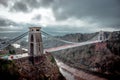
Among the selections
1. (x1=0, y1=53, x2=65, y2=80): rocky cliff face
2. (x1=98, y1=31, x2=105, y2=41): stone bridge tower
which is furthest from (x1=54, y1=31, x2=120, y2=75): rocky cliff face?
(x1=0, y1=53, x2=65, y2=80): rocky cliff face

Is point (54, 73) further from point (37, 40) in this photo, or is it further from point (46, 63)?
point (37, 40)

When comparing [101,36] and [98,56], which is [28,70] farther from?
[101,36]

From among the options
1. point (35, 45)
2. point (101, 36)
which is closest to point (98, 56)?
point (101, 36)

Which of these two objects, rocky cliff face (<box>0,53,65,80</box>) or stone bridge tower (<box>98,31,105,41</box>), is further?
stone bridge tower (<box>98,31,105,41</box>)

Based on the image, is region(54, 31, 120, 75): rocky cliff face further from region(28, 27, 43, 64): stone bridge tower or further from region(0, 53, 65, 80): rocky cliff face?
region(28, 27, 43, 64): stone bridge tower

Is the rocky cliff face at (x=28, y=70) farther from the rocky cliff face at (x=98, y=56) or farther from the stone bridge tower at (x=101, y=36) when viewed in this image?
the stone bridge tower at (x=101, y=36)
